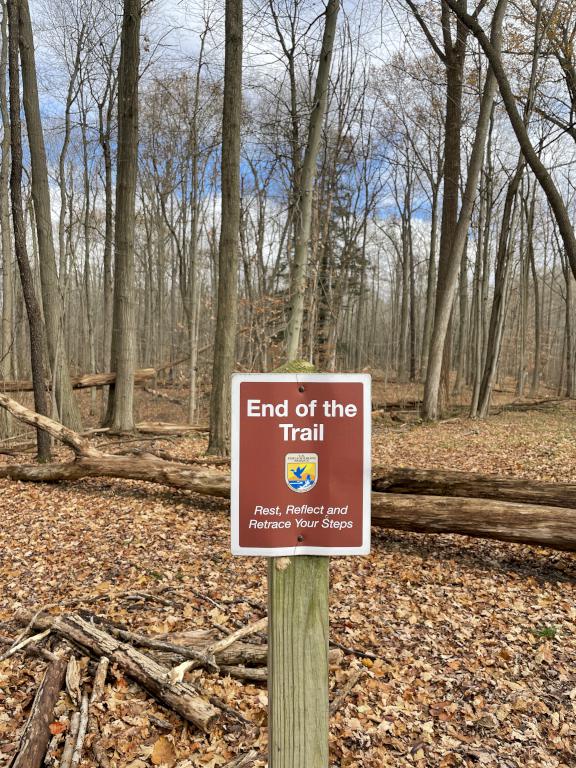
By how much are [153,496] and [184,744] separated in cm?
439

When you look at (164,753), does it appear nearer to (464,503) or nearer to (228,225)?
(464,503)

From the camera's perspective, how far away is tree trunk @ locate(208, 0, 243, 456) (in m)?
8.39

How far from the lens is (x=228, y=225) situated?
8586mm

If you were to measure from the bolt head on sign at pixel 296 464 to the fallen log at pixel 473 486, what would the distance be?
175 inches

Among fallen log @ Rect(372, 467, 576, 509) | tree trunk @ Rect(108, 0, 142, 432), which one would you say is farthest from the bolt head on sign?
tree trunk @ Rect(108, 0, 142, 432)

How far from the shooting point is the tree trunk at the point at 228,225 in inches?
330

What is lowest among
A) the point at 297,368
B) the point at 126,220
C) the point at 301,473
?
the point at 301,473

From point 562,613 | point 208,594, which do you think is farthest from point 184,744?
point 562,613

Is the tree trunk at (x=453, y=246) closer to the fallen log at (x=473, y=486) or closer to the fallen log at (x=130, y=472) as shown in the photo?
the fallen log at (x=473, y=486)

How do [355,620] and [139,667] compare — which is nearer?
[139,667]

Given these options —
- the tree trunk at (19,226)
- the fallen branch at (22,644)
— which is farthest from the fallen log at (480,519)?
the tree trunk at (19,226)

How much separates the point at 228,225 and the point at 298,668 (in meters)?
7.85

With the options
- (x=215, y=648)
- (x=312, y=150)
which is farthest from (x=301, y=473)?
(x=312, y=150)

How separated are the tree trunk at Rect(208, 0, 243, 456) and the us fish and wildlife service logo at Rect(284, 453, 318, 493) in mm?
7164
